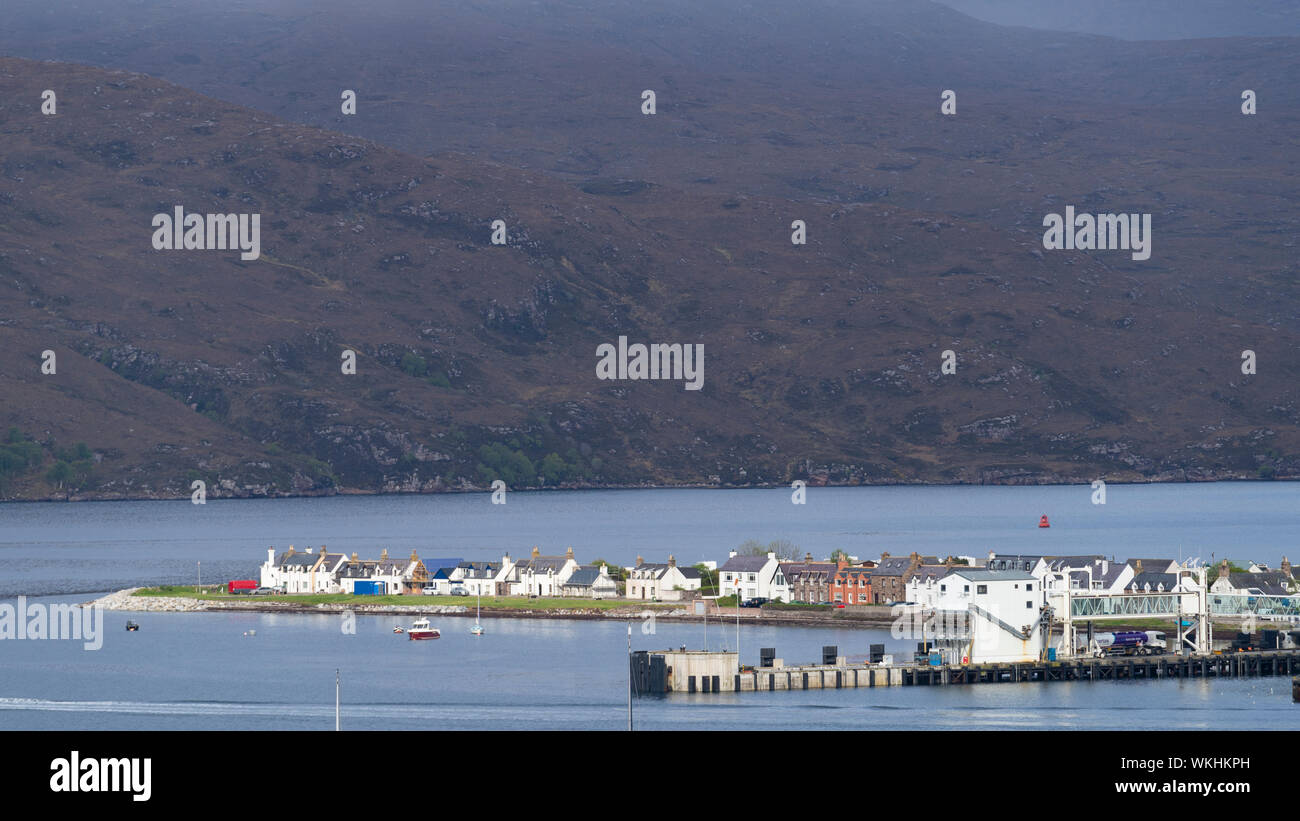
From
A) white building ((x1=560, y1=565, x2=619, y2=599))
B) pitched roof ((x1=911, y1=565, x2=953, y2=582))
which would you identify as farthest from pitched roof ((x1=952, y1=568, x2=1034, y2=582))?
white building ((x1=560, y1=565, x2=619, y2=599))

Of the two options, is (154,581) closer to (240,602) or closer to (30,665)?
(240,602)

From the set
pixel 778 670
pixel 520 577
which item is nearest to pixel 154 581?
pixel 520 577

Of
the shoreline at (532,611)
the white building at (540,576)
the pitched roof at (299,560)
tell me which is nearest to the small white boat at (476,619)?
the shoreline at (532,611)

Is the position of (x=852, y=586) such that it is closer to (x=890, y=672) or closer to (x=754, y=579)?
(x=754, y=579)

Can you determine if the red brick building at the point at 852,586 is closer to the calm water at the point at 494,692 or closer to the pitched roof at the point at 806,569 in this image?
the pitched roof at the point at 806,569

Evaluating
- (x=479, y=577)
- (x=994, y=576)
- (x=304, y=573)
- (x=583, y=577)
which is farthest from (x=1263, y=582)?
(x=304, y=573)

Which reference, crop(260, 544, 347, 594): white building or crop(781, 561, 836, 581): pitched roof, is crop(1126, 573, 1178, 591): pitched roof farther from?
crop(260, 544, 347, 594): white building
